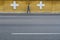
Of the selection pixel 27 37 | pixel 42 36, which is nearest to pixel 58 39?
pixel 42 36

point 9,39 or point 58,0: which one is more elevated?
point 58,0

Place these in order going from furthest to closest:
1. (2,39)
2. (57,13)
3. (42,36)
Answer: (57,13)
(42,36)
(2,39)

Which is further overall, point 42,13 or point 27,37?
point 42,13

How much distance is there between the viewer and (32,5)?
45.0 feet

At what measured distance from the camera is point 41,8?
44.5 ft

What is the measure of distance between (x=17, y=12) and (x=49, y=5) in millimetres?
2807

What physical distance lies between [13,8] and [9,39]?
792 centimetres

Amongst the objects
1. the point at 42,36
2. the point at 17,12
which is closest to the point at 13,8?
the point at 17,12

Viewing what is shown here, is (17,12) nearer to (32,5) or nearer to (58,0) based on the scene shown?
(32,5)

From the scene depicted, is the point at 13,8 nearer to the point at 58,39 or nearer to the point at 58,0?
the point at 58,0

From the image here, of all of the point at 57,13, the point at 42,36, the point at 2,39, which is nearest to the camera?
the point at 2,39

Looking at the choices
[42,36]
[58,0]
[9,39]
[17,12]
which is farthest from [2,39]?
[58,0]

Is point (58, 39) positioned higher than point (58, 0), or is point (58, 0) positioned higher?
point (58, 0)

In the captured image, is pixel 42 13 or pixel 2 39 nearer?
pixel 2 39
